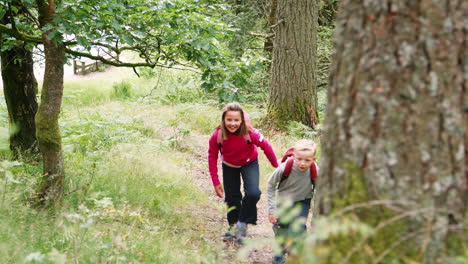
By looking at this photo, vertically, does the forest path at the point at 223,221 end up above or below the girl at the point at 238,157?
below

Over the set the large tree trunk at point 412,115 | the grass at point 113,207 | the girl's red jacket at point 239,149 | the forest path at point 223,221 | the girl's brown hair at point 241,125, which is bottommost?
the forest path at point 223,221

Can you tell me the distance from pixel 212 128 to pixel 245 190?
6417mm

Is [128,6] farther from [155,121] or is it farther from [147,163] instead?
[155,121]

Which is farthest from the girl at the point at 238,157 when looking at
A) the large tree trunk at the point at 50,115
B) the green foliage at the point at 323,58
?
the green foliage at the point at 323,58

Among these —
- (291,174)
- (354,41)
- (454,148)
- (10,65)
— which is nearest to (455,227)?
(454,148)

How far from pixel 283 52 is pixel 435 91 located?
866 centimetres

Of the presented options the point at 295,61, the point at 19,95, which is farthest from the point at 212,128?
the point at 19,95

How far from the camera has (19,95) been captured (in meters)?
6.51

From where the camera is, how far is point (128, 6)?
4977mm

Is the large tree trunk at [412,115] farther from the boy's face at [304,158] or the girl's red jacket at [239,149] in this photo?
the girl's red jacket at [239,149]

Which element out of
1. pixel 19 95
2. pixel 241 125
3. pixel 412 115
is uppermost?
pixel 412 115

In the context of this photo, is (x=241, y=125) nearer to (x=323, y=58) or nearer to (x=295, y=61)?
(x=295, y=61)

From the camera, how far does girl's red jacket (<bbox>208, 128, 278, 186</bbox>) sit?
187 inches

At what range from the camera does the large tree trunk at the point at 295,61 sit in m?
9.95
